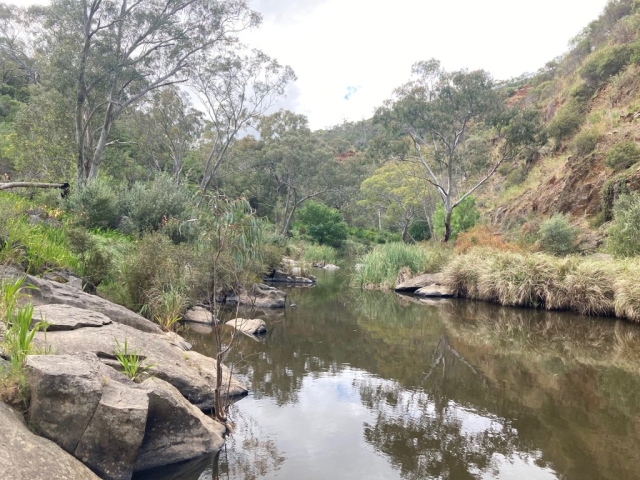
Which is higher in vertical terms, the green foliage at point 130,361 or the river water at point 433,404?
the green foliage at point 130,361

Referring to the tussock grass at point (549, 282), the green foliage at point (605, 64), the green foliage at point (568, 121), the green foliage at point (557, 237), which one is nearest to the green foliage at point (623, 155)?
the green foliage at point (557, 237)

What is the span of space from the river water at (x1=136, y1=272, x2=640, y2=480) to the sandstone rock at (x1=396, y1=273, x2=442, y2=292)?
6.80m

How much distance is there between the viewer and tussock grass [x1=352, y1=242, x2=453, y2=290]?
20125 mm

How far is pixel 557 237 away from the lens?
18.9 metres

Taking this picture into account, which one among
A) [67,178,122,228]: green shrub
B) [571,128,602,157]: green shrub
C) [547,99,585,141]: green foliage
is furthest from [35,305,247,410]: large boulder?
[547,99,585,141]: green foliage

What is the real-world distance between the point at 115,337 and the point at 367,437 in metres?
3.31

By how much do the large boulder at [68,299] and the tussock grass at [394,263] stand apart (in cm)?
1397

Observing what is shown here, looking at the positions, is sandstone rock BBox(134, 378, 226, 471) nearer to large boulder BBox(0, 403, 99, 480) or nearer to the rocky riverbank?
the rocky riverbank

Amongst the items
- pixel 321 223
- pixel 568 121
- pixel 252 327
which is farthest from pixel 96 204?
pixel 321 223

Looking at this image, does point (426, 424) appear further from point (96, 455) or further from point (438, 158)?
point (438, 158)

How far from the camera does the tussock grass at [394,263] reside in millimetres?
20125

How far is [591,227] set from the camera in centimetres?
2008

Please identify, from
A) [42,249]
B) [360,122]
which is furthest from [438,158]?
[360,122]

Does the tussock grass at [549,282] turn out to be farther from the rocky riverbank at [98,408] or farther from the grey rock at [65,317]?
the grey rock at [65,317]
